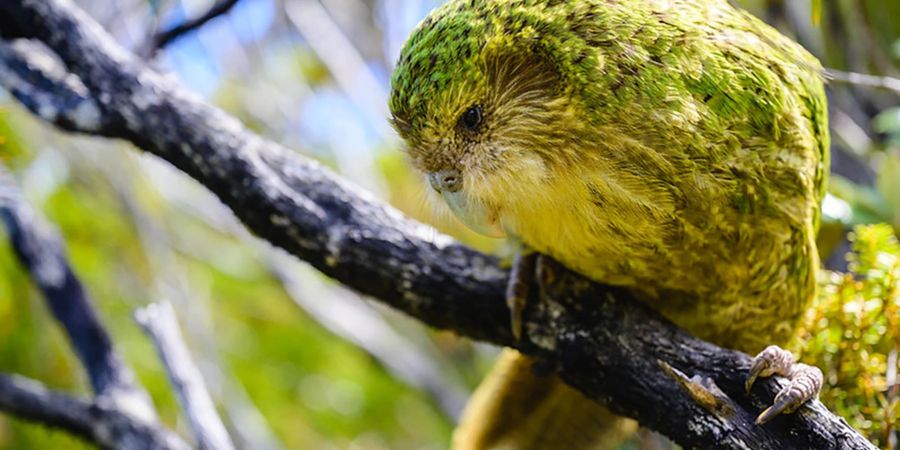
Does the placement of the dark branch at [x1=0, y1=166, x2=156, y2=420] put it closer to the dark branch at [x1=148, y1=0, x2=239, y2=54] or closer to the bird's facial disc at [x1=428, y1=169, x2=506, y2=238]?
the dark branch at [x1=148, y1=0, x2=239, y2=54]

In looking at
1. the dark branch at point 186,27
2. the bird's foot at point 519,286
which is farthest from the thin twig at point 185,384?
the bird's foot at point 519,286

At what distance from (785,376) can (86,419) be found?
1750 millimetres

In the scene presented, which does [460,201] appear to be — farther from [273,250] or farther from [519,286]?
[273,250]

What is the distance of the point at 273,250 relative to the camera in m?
3.81

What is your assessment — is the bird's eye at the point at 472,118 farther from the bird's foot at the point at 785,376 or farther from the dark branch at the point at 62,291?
the dark branch at the point at 62,291

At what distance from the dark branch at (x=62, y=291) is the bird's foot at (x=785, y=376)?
1666mm

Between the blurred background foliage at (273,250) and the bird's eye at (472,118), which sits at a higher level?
the bird's eye at (472,118)

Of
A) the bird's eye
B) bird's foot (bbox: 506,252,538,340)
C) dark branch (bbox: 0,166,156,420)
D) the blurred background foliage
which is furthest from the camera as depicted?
the blurred background foliage

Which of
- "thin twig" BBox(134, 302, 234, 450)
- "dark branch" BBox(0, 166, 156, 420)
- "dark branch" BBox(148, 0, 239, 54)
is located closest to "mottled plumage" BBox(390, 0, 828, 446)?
"dark branch" BBox(148, 0, 239, 54)

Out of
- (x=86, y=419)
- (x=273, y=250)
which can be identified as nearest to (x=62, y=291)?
(x=86, y=419)

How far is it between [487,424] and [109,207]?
293cm

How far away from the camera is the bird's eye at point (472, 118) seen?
5.07ft

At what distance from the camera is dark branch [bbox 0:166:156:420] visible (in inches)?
94.5

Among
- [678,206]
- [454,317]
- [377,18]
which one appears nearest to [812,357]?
[678,206]
